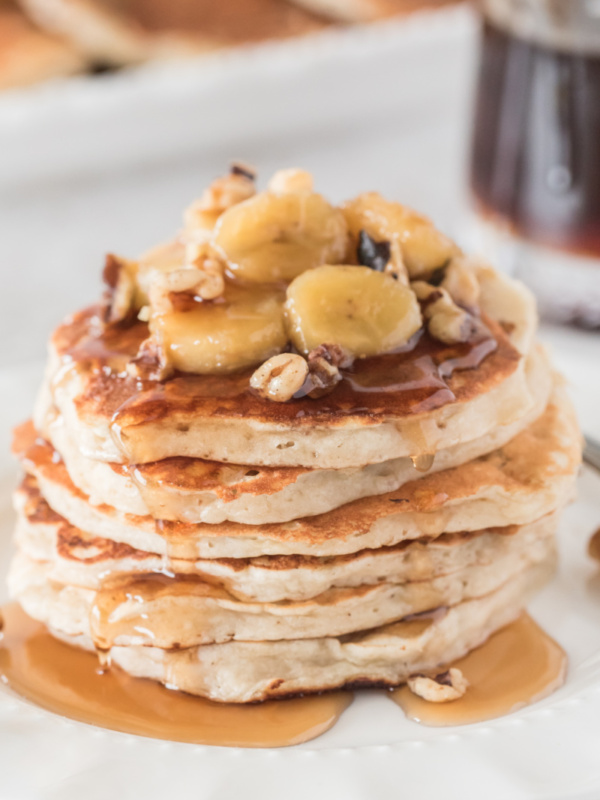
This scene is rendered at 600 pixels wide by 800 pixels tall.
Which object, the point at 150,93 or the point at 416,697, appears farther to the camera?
the point at 150,93

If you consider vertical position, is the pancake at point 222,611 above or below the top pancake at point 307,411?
below

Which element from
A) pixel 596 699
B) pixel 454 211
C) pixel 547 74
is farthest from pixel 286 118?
pixel 596 699

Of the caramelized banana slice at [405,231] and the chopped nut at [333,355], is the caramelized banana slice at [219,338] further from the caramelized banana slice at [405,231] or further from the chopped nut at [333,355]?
the caramelized banana slice at [405,231]

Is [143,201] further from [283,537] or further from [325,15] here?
[283,537]

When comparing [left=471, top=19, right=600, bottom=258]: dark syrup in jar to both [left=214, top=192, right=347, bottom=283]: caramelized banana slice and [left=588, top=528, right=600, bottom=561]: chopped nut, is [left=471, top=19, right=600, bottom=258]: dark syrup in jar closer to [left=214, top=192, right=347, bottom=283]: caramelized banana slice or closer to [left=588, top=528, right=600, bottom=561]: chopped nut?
[left=588, top=528, right=600, bottom=561]: chopped nut

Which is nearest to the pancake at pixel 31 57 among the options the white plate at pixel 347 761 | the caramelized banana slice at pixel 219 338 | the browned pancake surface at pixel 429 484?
the browned pancake surface at pixel 429 484

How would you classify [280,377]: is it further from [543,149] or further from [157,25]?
[157,25]

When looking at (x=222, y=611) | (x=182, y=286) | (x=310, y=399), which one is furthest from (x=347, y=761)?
(x=182, y=286)
